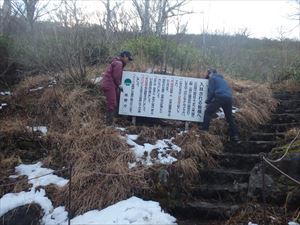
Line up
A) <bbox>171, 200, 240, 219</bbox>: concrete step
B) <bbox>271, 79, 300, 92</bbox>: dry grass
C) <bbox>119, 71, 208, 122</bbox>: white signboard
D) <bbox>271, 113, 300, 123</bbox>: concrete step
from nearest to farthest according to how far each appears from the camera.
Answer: <bbox>171, 200, 240, 219</bbox>: concrete step → <bbox>119, 71, 208, 122</bbox>: white signboard → <bbox>271, 113, 300, 123</bbox>: concrete step → <bbox>271, 79, 300, 92</bbox>: dry grass

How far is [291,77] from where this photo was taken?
37.2 ft

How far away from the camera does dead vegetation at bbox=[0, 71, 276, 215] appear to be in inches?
219

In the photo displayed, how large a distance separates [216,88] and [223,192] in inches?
94.1

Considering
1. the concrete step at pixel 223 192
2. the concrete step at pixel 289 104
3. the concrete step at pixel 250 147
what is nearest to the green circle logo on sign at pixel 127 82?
the concrete step at pixel 250 147

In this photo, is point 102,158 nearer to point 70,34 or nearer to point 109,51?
point 70,34

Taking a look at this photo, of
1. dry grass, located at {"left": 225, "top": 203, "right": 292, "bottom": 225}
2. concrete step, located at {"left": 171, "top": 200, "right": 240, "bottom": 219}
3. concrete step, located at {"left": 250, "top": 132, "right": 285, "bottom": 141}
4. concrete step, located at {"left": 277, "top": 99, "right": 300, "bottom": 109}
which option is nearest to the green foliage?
concrete step, located at {"left": 277, "top": 99, "right": 300, "bottom": 109}

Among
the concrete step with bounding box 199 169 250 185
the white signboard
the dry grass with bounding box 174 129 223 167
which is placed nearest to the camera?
the concrete step with bounding box 199 169 250 185

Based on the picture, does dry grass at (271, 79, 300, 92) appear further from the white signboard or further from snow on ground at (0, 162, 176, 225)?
snow on ground at (0, 162, 176, 225)

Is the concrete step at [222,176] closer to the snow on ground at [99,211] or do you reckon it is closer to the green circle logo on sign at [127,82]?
the snow on ground at [99,211]

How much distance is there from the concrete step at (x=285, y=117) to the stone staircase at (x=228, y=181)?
Result: 0.03m

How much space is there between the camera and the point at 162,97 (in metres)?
7.47

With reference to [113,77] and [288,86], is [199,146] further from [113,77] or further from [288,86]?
[288,86]

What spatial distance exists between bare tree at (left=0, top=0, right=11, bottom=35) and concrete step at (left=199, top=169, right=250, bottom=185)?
28.8 feet

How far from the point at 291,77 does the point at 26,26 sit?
945 cm
